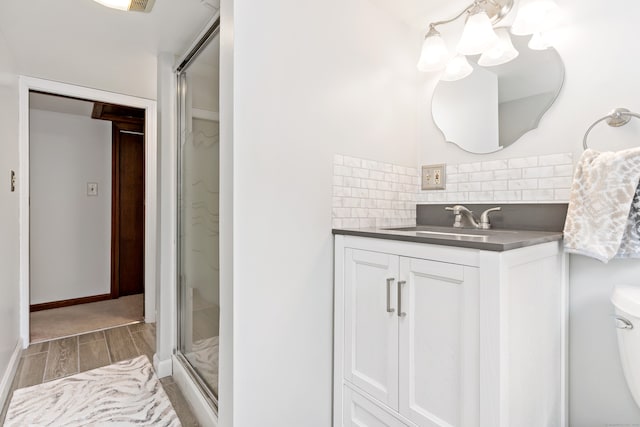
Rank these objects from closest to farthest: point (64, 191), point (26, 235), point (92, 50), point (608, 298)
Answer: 1. point (608, 298)
2. point (92, 50)
3. point (26, 235)
4. point (64, 191)

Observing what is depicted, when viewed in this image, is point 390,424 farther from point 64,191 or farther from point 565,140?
point 64,191

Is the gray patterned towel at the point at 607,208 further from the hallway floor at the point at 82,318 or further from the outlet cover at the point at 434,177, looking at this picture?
the hallway floor at the point at 82,318

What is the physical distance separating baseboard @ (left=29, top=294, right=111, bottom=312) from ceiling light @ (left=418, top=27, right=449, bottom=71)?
406 centimetres

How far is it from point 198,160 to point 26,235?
1.78 m

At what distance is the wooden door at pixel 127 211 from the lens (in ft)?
12.2

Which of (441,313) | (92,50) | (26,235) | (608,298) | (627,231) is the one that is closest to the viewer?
(441,313)

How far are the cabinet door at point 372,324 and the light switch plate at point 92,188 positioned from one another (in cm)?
353

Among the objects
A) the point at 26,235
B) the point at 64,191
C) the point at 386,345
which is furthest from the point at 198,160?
the point at 64,191

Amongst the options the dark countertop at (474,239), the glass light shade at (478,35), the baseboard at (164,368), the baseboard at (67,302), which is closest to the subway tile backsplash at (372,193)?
the dark countertop at (474,239)

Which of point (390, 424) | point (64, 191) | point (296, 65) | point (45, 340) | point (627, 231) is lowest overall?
point (45, 340)

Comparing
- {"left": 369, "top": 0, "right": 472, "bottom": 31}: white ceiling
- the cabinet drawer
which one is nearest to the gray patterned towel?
the cabinet drawer

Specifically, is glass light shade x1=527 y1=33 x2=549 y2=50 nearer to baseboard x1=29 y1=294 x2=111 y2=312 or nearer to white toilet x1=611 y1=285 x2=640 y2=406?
white toilet x1=611 y1=285 x2=640 y2=406

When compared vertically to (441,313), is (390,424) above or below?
below

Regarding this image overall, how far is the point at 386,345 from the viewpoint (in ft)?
3.94
